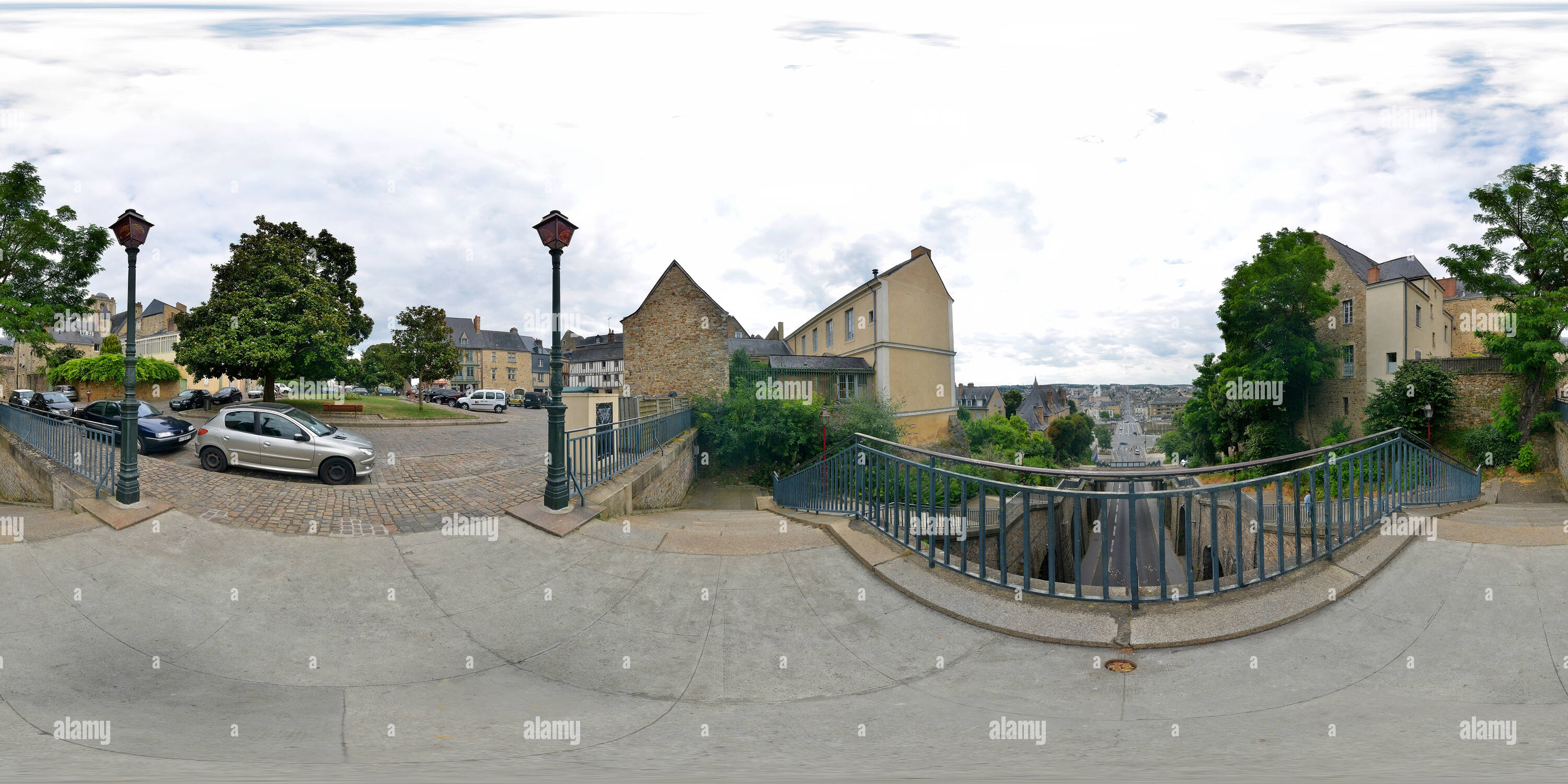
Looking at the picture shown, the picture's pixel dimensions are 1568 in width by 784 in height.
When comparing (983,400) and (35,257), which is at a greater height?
(35,257)

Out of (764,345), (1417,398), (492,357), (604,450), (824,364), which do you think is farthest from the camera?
(492,357)

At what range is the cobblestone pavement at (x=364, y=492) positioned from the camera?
8125mm

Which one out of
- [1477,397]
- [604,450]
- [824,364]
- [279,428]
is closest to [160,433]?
[279,428]

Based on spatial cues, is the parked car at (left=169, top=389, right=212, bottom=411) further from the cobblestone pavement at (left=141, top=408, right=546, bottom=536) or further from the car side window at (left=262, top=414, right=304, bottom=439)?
the car side window at (left=262, top=414, right=304, bottom=439)

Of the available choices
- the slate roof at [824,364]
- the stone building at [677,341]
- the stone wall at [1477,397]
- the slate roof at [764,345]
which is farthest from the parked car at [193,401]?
the stone wall at [1477,397]

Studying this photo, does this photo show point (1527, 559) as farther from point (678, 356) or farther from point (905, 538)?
point (678, 356)

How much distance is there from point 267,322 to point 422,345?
1313 cm

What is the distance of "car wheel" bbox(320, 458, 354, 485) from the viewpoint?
11.5 meters

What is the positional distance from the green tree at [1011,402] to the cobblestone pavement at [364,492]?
3193 inches

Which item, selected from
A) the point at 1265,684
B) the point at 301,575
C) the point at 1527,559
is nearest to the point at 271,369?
the point at 301,575

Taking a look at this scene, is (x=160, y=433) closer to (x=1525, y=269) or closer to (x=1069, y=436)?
(x=1525, y=269)

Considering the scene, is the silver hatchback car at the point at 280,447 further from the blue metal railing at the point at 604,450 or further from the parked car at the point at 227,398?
the parked car at the point at 227,398

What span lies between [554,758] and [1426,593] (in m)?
6.53

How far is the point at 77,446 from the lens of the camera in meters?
10.3
